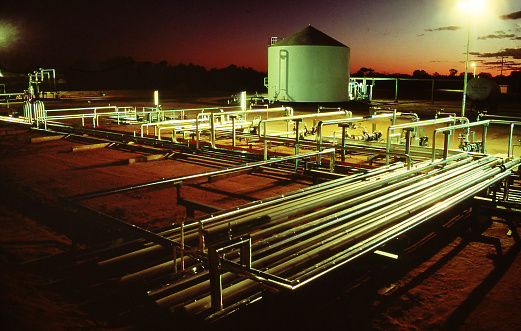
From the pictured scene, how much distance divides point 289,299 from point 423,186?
2.50 meters

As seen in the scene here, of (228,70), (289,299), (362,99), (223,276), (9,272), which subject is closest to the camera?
(223,276)

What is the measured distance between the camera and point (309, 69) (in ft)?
114

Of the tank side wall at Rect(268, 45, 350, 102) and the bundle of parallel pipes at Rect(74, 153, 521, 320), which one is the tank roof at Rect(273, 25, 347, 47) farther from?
the bundle of parallel pipes at Rect(74, 153, 521, 320)

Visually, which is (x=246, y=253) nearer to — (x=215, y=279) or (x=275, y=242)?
(x=215, y=279)

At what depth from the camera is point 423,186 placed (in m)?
5.43

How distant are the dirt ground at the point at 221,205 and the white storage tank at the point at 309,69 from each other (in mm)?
26603

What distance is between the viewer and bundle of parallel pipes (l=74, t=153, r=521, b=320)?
3113mm

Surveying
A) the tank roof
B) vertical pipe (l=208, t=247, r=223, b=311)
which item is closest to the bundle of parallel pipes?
vertical pipe (l=208, t=247, r=223, b=311)

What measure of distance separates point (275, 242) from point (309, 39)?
33.8m

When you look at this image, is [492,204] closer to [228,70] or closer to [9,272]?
[9,272]

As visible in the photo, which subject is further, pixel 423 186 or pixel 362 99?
pixel 362 99

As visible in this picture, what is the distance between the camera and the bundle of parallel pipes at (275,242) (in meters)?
3.11

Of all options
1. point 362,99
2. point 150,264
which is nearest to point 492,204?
point 150,264

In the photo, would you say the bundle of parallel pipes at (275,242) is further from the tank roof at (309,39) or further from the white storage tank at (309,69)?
the tank roof at (309,39)
